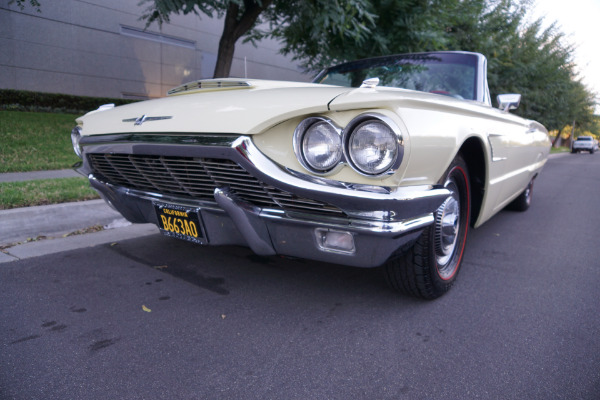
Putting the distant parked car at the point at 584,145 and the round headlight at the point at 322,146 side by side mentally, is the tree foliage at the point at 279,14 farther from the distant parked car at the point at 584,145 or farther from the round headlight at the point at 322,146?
the distant parked car at the point at 584,145

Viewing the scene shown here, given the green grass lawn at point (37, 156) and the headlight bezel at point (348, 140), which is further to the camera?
the green grass lawn at point (37, 156)

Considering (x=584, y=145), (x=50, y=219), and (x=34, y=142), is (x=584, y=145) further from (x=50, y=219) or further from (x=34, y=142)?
(x=50, y=219)

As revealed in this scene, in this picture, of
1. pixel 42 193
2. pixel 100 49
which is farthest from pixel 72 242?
pixel 100 49

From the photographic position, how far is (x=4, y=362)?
1774 mm

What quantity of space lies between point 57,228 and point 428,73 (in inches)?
137

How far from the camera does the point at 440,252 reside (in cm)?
246

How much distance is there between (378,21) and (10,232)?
7.30 metres

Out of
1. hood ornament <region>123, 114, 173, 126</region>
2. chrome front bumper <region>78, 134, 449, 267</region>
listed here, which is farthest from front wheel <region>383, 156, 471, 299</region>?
hood ornament <region>123, 114, 173, 126</region>

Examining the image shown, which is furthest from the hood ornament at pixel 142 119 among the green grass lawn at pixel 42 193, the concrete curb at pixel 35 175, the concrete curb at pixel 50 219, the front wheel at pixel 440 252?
the concrete curb at pixel 35 175

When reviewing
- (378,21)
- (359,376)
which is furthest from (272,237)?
(378,21)

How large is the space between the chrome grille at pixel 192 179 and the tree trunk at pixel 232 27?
21.9ft

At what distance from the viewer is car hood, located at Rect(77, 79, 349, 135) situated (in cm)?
190

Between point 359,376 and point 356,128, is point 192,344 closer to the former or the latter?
point 359,376

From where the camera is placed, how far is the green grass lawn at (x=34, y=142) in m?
6.53
